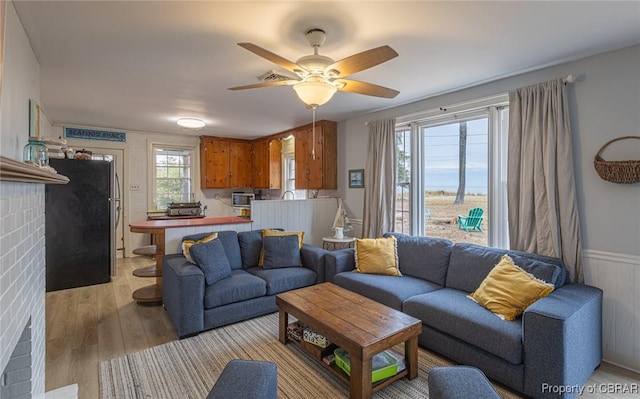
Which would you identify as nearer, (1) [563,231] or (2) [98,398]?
(2) [98,398]

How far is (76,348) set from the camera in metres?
2.66

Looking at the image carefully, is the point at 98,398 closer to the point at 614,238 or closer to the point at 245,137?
the point at 614,238

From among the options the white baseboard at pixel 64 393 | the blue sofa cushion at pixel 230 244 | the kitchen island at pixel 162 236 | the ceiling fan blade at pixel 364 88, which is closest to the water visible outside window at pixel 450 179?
the ceiling fan blade at pixel 364 88

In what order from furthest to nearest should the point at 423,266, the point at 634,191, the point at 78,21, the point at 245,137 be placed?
the point at 245,137
the point at 423,266
the point at 634,191
the point at 78,21

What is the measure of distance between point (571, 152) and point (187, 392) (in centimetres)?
352

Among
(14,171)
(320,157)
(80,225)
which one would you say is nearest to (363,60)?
(14,171)

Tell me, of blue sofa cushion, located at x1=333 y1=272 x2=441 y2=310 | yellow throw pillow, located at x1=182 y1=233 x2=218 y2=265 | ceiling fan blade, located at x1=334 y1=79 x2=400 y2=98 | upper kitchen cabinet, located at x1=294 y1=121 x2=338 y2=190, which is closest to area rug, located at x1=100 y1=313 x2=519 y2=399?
blue sofa cushion, located at x1=333 y1=272 x2=441 y2=310

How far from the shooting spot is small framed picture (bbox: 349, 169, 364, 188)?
462cm

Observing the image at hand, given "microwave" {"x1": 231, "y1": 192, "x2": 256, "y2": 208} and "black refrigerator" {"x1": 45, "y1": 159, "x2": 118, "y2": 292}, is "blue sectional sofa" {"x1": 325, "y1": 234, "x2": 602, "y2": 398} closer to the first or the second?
"black refrigerator" {"x1": 45, "y1": 159, "x2": 118, "y2": 292}

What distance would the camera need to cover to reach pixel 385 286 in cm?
299

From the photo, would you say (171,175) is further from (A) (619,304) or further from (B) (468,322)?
(A) (619,304)

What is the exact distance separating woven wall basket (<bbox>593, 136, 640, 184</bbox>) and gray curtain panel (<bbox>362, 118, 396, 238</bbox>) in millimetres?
2060

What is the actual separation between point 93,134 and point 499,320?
6.57 meters

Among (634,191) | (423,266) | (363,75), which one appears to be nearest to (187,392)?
(423,266)
